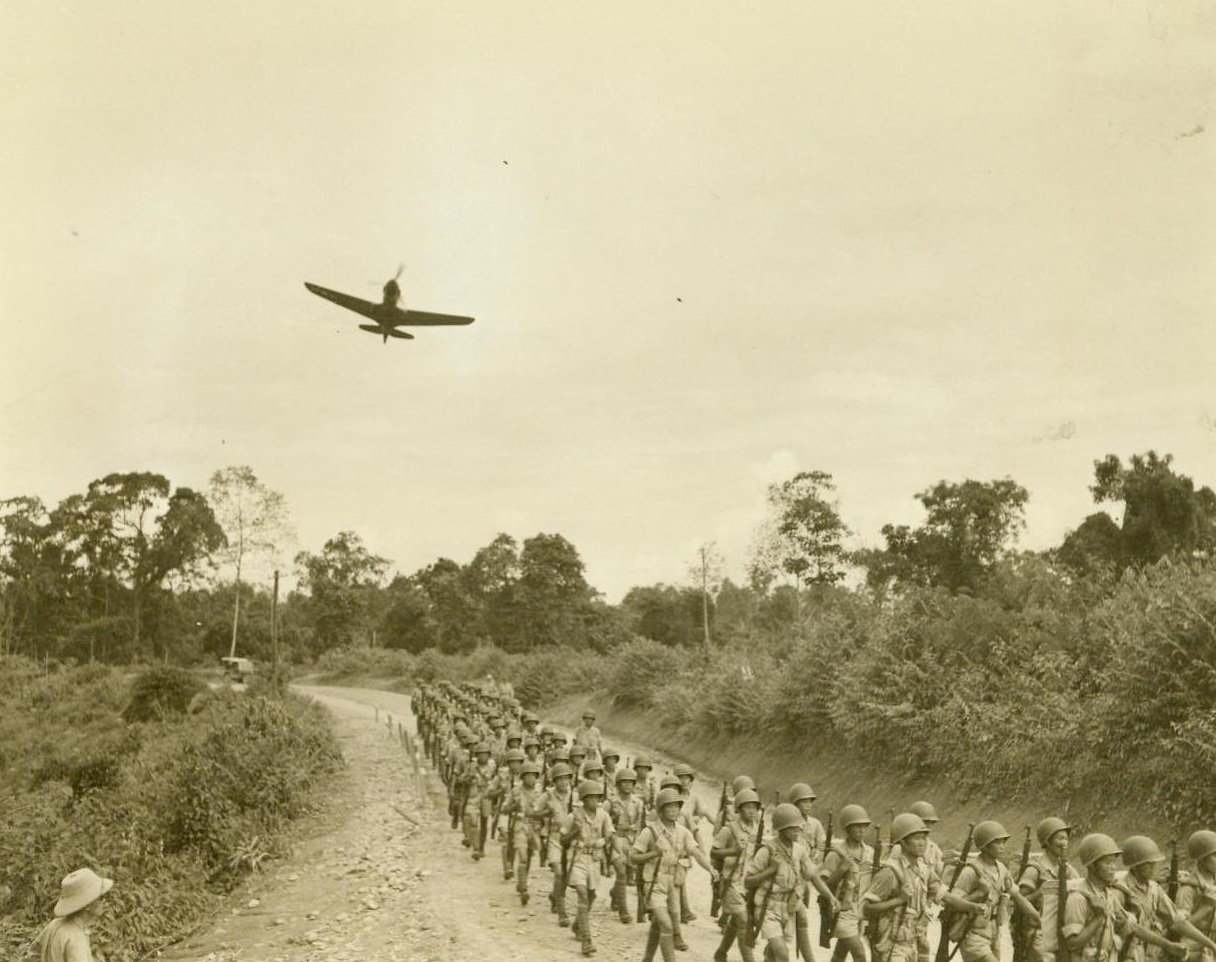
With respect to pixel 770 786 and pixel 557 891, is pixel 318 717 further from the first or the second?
pixel 557 891

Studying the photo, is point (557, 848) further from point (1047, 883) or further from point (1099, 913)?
point (1099, 913)

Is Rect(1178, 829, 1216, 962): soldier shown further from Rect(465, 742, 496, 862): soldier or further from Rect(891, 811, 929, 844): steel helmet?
Rect(465, 742, 496, 862): soldier

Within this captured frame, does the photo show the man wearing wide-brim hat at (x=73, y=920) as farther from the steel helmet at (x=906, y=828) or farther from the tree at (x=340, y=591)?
the tree at (x=340, y=591)

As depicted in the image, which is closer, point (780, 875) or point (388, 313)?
point (780, 875)

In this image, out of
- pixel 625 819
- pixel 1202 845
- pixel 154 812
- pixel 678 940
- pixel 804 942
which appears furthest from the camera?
pixel 154 812

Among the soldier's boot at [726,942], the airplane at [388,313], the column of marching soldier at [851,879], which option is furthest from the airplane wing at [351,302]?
the soldier's boot at [726,942]

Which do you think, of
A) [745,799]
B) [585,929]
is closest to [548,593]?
[585,929]
